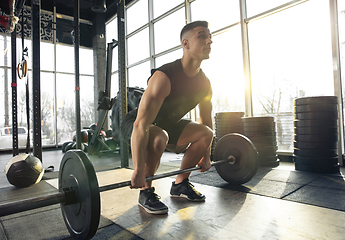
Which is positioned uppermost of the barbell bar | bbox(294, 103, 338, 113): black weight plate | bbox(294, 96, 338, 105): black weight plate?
bbox(294, 96, 338, 105): black weight plate

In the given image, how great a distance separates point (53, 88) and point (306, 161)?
266 inches

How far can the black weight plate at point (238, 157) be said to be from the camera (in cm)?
186

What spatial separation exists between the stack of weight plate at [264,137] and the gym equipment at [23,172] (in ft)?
8.49

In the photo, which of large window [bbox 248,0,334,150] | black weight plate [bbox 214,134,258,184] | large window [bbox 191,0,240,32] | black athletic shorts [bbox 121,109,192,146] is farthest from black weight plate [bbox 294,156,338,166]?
large window [bbox 191,0,240,32]

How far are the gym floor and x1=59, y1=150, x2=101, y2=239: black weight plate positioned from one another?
0.13 m

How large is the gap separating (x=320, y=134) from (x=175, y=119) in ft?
6.22

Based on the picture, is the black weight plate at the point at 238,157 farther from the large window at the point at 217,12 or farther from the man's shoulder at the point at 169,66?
the large window at the point at 217,12

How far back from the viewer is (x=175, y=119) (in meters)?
1.66

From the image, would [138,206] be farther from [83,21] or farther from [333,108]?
[83,21]

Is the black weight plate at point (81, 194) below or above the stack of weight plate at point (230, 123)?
below

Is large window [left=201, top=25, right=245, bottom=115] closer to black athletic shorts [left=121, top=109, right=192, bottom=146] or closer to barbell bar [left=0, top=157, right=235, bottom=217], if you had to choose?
black athletic shorts [left=121, top=109, right=192, bottom=146]

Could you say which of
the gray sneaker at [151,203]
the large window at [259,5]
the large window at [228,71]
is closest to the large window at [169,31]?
the large window at [228,71]

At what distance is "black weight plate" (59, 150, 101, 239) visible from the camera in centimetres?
98

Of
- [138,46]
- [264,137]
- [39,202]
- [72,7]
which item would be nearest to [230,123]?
[264,137]
